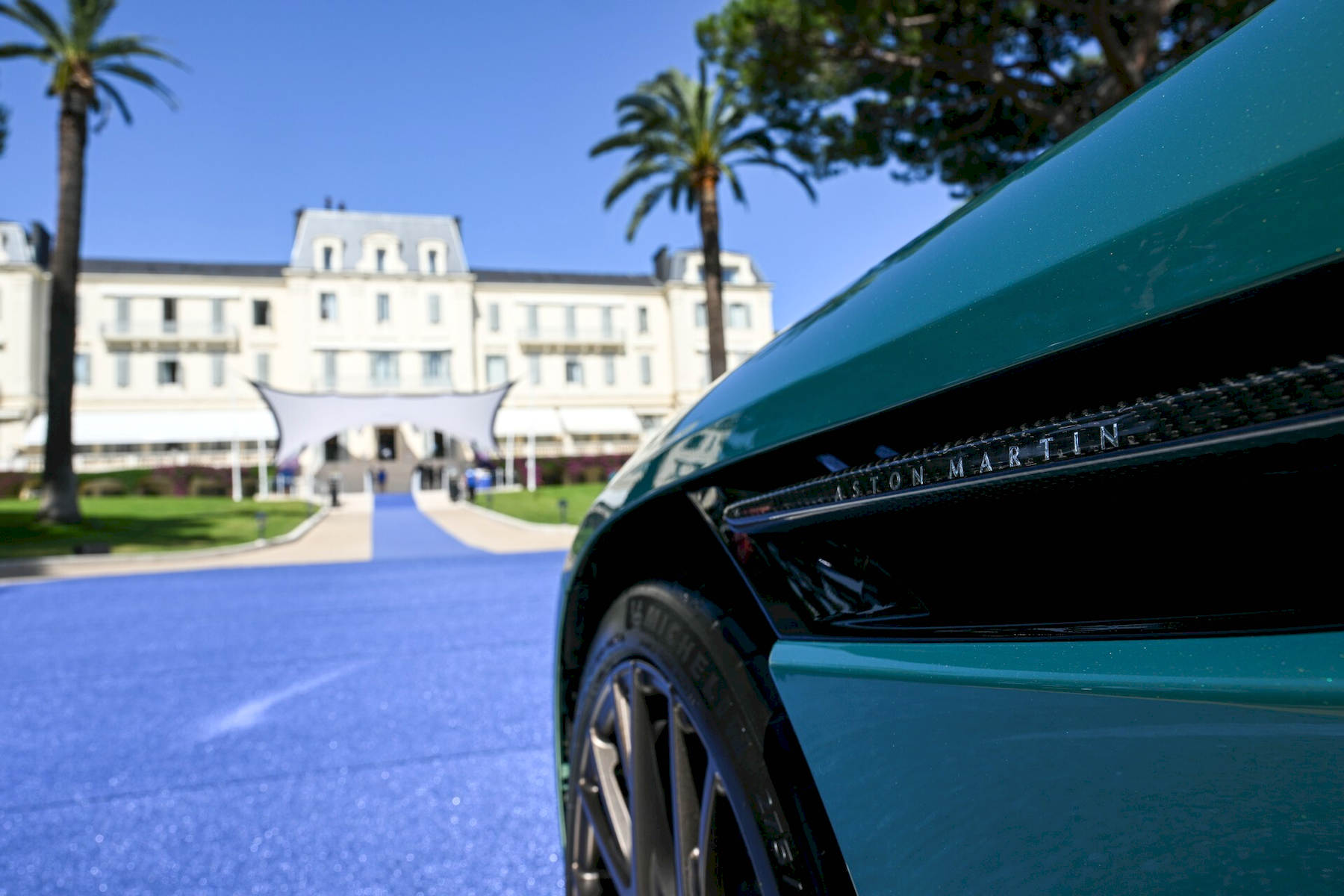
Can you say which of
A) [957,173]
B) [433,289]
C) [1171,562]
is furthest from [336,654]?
[433,289]

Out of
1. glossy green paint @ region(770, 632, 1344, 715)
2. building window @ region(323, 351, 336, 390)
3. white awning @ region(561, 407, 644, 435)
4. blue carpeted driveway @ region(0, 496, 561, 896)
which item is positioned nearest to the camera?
glossy green paint @ region(770, 632, 1344, 715)

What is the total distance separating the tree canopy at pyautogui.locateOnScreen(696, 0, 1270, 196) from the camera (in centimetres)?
1037

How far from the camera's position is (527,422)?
44.3m

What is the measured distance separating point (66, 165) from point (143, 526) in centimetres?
744

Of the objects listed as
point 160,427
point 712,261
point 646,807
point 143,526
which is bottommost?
point 646,807

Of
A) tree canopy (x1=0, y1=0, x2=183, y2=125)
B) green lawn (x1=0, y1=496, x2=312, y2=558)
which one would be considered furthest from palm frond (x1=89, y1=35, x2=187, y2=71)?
green lawn (x1=0, y1=496, x2=312, y2=558)

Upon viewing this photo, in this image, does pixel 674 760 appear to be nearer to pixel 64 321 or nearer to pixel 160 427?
pixel 64 321

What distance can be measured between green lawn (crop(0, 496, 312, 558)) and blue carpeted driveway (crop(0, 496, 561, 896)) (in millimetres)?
8478

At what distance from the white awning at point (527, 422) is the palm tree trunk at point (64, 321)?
85.2 ft

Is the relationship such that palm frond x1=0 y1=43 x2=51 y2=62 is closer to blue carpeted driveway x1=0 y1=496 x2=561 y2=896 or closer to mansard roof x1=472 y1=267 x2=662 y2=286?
blue carpeted driveway x1=0 y1=496 x2=561 y2=896

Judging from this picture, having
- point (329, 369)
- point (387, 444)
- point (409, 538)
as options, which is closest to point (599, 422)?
point (387, 444)

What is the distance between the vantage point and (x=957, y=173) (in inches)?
520

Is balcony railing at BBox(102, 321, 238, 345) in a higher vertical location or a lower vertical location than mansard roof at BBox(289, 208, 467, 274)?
lower

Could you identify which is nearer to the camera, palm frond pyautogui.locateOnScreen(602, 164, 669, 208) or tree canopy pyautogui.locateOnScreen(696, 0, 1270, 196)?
tree canopy pyautogui.locateOnScreen(696, 0, 1270, 196)
